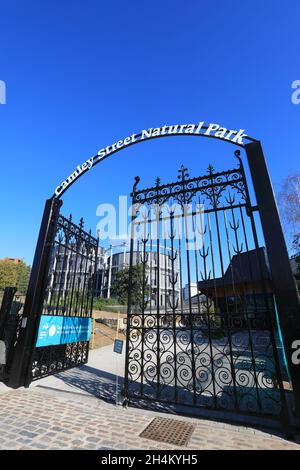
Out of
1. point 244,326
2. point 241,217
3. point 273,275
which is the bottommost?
point 244,326

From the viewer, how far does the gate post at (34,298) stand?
5465mm

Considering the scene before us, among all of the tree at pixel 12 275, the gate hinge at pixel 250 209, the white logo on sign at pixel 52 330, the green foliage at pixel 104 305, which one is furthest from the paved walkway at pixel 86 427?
the tree at pixel 12 275

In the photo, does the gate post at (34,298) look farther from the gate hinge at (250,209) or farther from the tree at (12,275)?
the tree at (12,275)

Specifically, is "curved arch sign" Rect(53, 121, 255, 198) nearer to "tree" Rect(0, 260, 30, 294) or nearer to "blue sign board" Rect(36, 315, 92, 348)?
"blue sign board" Rect(36, 315, 92, 348)

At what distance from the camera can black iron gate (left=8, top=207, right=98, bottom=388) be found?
18.4 ft

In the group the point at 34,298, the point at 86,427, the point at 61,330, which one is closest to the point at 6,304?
the point at 34,298

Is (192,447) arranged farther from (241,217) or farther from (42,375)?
(42,375)

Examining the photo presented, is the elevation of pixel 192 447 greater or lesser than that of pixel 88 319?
lesser

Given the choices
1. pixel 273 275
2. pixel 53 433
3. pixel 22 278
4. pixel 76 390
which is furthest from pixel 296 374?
pixel 22 278

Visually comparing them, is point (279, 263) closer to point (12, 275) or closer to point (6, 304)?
point (6, 304)

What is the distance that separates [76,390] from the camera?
5398mm

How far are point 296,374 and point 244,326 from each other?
885 millimetres

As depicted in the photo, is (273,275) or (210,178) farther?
(210,178)
